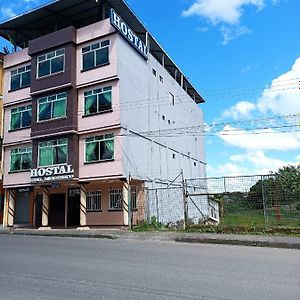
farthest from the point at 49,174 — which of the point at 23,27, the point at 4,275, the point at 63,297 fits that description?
the point at 63,297

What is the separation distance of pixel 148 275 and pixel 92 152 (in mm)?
16488

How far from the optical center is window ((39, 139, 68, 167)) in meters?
24.1

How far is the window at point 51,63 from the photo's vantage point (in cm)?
2508

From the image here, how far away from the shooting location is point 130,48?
25328mm

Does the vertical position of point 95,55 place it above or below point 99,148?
above

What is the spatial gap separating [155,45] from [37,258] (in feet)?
81.2

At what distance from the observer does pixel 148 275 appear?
783cm

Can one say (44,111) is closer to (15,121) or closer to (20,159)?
(15,121)

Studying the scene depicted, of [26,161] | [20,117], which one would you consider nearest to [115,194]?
[26,161]

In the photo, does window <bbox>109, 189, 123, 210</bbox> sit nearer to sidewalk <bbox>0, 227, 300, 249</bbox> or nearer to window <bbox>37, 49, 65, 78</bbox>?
sidewalk <bbox>0, 227, 300, 249</bbox>

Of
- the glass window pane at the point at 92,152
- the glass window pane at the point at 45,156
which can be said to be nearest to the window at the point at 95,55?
the glass window pane at the point at 92,152

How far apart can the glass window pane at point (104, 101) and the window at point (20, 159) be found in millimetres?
6820

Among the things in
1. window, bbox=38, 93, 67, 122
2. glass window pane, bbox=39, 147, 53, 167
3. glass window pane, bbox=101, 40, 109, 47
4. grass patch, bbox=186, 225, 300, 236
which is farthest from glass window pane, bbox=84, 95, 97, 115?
grass patch, bbox=186, 225, 300, 236

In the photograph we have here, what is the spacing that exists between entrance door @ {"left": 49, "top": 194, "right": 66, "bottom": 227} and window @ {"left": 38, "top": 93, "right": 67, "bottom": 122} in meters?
6.03
